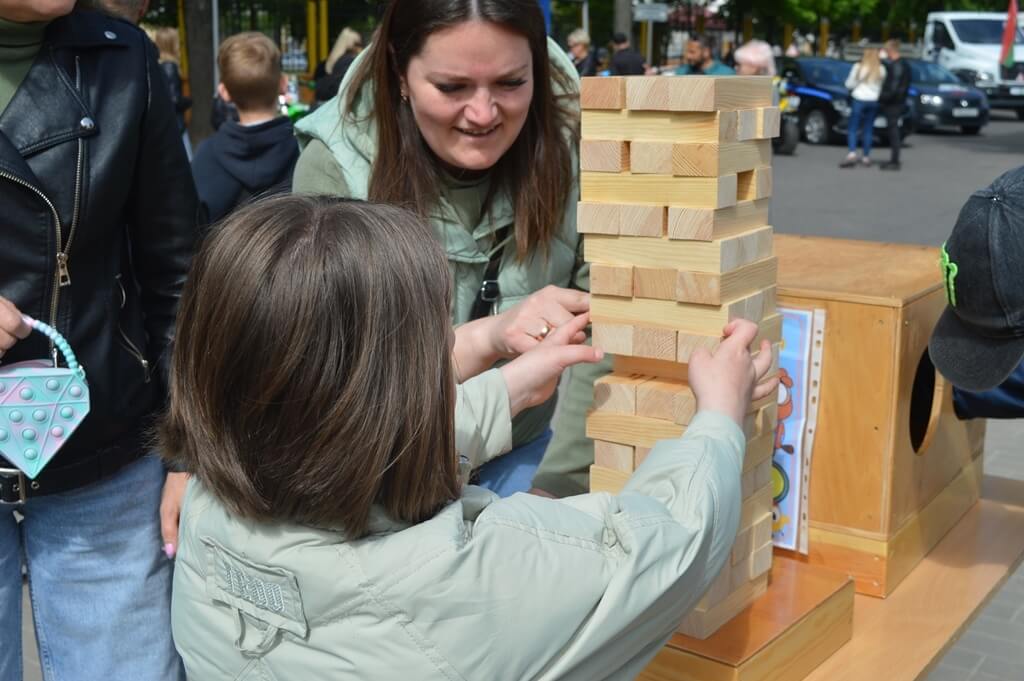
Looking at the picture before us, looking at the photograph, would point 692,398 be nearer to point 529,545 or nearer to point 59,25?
point 529,545

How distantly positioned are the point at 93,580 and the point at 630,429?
2.93 ft

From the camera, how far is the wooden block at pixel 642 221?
5.11 feet

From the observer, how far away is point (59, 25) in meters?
1.71

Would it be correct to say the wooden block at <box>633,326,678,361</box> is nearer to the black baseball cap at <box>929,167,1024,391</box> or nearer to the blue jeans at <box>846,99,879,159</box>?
the black baseball cap at <box>929,167,1024,391</box>

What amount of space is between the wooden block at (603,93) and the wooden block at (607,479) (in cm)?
53

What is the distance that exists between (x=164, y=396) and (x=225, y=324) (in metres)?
0.75

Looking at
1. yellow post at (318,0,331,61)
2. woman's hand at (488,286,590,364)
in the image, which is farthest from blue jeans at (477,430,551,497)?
yellow post at (318,0,331,61)

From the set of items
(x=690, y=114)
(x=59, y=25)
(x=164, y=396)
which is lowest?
(x=164, y=396)

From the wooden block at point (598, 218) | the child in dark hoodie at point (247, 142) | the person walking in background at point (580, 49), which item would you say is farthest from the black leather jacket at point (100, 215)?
the person walking in background at point (580, 49)

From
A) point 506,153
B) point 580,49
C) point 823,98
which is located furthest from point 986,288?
point 823,98

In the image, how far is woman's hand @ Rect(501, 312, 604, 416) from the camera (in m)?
1.69

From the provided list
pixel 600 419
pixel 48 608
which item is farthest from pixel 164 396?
pixel 600 419

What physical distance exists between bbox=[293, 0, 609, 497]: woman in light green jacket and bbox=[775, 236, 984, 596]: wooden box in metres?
0.41

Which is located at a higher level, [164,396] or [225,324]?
[225,324]
